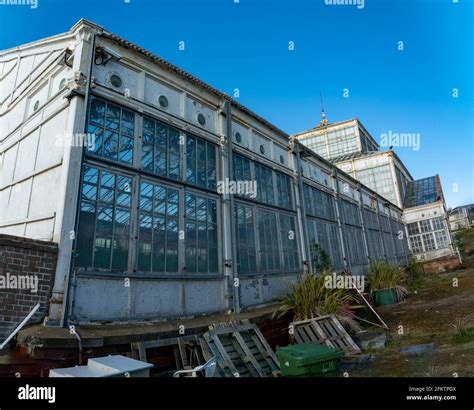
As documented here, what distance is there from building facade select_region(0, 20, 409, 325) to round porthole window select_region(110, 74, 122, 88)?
0.07 feet

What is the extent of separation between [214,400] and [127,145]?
488 cm

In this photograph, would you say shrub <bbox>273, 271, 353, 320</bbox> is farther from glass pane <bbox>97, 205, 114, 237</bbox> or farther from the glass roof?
the glass roof

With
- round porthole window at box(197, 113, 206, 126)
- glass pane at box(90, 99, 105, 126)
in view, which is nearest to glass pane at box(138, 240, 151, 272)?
glass pane at box(90, 99, 105, 126)

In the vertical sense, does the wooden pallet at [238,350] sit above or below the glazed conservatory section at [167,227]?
below

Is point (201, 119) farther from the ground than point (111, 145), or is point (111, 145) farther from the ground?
point (201, 119)

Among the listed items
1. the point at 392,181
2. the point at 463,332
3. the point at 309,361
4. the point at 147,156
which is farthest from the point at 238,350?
the point at 392,181

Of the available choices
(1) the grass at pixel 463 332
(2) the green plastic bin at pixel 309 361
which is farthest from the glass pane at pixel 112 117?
(1) the grass at pixel 463 332

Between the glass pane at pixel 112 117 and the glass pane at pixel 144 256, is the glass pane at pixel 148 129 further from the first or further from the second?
the glass pane at pixel 144 256

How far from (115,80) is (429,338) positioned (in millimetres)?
8976

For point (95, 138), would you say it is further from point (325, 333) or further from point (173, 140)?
point (325, 333)

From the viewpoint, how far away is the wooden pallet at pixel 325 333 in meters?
7.22

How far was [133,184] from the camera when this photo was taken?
620 centimetres

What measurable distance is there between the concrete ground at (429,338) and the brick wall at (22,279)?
5427 mm

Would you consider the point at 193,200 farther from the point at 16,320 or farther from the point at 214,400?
the point at 214,400
